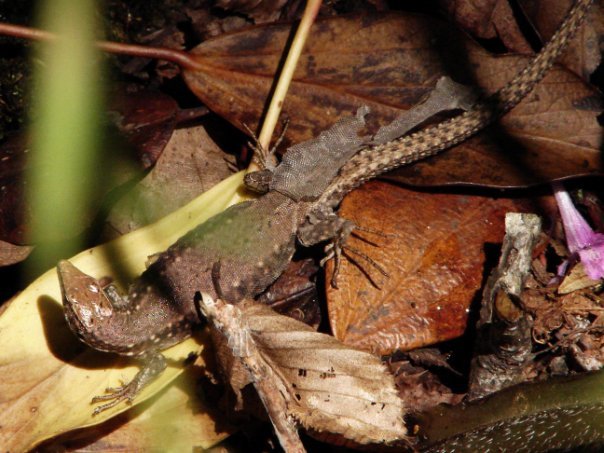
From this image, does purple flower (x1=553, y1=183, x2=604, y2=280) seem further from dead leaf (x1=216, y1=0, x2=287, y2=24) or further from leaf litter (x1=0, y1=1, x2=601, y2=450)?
dead leaf (x1=216, y1=0, x2=287, y2=24)

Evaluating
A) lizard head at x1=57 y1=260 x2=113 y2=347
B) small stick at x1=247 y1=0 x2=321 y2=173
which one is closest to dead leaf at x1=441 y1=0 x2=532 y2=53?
small stick at x1=247 y1=0 x2=321 y2=173

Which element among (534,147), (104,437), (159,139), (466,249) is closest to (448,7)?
(534,147)

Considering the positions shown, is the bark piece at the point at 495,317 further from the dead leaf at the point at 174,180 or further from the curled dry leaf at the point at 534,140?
the dead leaf at the point at 174,180

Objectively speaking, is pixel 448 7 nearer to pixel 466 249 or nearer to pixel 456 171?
pixel 456 171

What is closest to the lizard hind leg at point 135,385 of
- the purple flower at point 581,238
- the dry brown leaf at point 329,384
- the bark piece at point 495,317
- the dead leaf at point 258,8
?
the dry brown leaf at point 329,384

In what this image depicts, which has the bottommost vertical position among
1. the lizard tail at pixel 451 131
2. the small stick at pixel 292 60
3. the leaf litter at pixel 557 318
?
the leaf litter at pixel 557 318

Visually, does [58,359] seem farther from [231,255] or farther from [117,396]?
[231,255]

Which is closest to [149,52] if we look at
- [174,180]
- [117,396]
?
[174,180]
